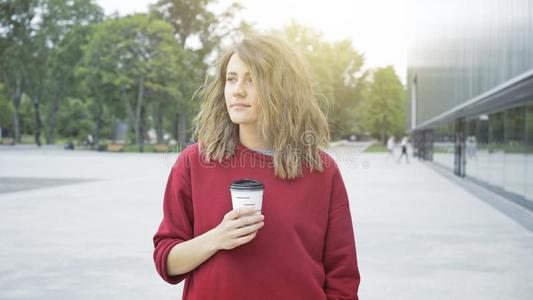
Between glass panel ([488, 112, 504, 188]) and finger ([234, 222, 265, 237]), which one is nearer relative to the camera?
finger ([234, 222, 265, 237])

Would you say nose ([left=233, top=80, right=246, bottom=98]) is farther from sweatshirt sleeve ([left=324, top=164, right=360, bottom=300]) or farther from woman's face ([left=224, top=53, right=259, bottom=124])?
sweatshirt sleeve ([left=324, top=164, right=360, bottom=300])

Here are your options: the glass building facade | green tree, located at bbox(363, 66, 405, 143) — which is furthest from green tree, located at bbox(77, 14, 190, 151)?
green tree, located at bbox(363, 66, 405, 143)

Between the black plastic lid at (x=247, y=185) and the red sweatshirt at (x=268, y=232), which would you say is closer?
the black plastic lid at (x=247, y=185)

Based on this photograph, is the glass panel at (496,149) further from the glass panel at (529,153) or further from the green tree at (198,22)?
the green tree at (198,22)

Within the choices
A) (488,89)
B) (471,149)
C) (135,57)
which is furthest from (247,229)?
(135,57)

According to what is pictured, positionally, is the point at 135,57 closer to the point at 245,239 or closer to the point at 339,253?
the point at 339,253

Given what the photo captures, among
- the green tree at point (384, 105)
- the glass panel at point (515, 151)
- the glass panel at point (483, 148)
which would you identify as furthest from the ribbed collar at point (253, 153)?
the green tree at point (384, 105)

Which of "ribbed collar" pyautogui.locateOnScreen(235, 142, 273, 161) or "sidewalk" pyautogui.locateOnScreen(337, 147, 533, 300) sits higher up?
"ribbed collar" pyautogui.locateOnScreen(235, 142, 273, 161)

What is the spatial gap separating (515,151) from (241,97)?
15216mm

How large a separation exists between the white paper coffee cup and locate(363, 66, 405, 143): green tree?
238 ft

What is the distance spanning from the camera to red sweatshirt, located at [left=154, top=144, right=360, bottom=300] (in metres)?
1.94

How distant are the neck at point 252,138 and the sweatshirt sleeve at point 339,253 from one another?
0.28 metres

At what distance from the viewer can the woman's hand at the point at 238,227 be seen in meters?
1.76

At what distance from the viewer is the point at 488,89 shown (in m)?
14.4
